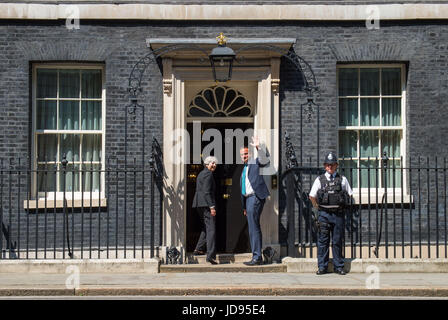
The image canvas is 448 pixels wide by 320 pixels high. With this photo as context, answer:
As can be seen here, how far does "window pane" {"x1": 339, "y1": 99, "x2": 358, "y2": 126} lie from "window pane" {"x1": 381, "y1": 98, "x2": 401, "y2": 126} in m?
0.48

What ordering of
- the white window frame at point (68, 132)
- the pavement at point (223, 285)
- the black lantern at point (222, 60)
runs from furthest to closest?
1. the white window frame at point (68, 132)
2. the black lantern at point (222, 60)
3. the pavement at point (223, 285)

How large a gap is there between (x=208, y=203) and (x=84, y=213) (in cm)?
209

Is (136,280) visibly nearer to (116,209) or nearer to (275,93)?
(116,209)

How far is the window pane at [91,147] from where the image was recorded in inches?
500

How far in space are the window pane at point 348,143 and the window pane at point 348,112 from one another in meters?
0.17

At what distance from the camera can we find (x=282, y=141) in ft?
41.0

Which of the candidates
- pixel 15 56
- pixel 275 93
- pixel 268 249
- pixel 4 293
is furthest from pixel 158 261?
pixel 15 56

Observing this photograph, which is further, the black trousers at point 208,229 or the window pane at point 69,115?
the window pane at point 69,115

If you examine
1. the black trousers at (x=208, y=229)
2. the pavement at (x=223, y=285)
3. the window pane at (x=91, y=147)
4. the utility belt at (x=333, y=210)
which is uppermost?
the window pane at (x=91, y=147)

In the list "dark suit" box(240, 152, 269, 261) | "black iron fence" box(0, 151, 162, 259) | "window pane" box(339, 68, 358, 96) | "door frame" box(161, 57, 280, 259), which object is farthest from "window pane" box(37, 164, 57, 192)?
"window pane" box(339, 68, 358, 96)

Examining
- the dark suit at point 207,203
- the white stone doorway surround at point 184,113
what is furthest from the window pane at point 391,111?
the dark suit at point 207,203

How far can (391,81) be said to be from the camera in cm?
1290

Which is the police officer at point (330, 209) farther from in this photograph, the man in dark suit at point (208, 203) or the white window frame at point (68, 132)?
the white window frame at point (68, 132)

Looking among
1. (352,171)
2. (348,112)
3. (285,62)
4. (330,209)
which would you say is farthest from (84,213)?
(348,112)
